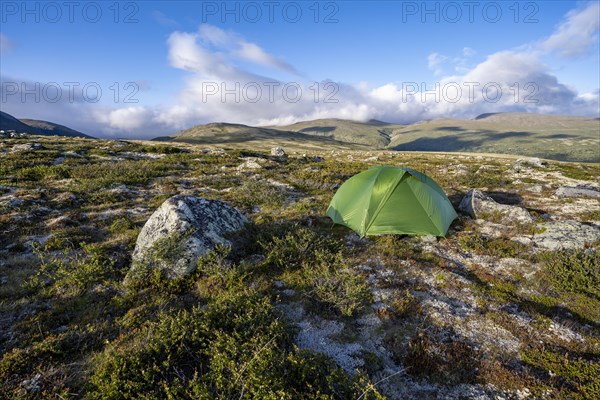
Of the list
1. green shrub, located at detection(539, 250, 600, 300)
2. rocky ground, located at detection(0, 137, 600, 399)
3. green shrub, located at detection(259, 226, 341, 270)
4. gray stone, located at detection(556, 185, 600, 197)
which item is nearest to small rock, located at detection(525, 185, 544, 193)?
gray stone, located at detection(556, 185, 600, 197)

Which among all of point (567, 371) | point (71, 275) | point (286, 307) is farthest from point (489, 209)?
point (71, 275)

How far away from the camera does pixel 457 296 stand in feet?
27.7

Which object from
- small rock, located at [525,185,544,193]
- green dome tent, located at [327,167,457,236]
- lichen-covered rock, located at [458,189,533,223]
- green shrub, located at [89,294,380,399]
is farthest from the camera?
small rock, located at [525,185,544,193]

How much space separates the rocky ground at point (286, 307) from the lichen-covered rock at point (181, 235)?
0.05 metres

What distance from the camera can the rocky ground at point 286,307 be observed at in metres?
5.27

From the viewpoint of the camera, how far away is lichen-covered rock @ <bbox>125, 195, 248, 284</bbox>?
8.77 metres

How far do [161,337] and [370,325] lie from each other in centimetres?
482

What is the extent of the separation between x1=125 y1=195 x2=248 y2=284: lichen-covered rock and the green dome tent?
5.50 meters

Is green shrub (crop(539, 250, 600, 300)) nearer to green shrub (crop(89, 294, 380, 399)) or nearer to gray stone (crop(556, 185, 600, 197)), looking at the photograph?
green shrub (crop(89, 294, 380, 399))

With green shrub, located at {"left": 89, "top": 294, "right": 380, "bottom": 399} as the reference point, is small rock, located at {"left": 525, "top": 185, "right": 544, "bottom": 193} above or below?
Result: above

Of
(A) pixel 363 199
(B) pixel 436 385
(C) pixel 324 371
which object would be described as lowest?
(B) pixel 436 385

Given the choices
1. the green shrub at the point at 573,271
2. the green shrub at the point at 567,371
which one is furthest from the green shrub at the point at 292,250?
the green shrub at the point at 573,271

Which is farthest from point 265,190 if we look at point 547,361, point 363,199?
point 547,361

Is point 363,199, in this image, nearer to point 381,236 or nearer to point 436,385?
point 381,236
